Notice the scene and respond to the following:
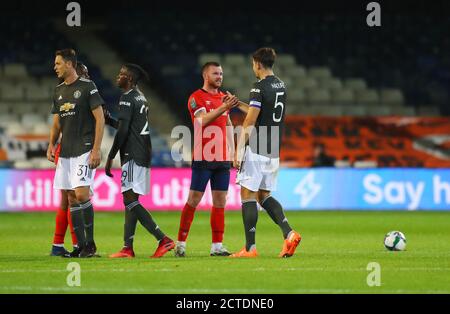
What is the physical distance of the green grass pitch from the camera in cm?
864

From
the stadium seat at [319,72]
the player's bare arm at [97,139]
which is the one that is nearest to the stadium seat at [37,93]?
the stadium seat at [319,72]

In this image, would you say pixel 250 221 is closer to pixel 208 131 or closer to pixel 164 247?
pixel 164 247

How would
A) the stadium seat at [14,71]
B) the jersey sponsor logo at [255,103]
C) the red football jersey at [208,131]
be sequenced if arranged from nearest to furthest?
the jersey sponsor logo at [255,103]
the red football jersey at [208,131]
the stadium seat at [14,71]

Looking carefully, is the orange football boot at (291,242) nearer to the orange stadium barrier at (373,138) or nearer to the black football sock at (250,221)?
the black football sock at (250,221)

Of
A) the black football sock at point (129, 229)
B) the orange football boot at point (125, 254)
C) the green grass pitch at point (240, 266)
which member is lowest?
the green grass pitch at point (240, 266)

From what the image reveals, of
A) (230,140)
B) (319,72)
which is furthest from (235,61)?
(230,140)

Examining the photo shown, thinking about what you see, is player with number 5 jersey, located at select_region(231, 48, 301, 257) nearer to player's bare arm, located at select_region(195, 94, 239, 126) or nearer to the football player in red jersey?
player's bare arm, located at select_region(195, 94, 239, 126)

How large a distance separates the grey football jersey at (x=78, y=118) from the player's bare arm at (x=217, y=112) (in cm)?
111

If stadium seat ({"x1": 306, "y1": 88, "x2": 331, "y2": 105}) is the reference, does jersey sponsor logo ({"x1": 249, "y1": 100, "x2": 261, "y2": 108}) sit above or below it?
below

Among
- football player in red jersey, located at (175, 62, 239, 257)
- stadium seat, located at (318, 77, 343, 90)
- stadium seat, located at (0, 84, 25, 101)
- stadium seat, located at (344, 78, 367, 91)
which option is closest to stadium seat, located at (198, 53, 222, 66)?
stadium seat, located at (318, 77, 343, 90)

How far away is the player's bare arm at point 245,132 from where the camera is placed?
35.7 ft
